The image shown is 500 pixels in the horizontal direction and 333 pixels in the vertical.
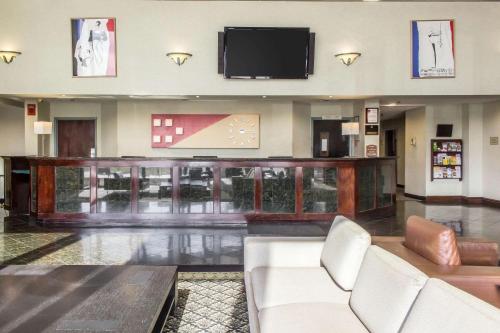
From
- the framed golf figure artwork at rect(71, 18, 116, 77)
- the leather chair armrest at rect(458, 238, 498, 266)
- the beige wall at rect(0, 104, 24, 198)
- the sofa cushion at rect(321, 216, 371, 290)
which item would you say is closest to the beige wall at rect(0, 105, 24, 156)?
the beige wall at rect(0, 104, 24, 198)

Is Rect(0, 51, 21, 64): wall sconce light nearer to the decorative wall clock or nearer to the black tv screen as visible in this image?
the decorative wall clock

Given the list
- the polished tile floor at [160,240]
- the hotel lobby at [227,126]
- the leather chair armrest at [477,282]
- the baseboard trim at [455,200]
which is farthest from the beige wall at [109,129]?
the leather chair armrest at [477,282]

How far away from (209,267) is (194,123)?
558cm

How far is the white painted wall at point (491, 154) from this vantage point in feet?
29.6

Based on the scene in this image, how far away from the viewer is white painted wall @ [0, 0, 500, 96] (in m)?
7.37

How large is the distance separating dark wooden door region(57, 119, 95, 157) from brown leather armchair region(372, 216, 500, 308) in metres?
8.55

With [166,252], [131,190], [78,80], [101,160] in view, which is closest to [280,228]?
[166,252]

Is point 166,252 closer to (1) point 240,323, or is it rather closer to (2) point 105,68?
(1) point 240,323

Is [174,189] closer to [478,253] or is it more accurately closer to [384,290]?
[478,253]

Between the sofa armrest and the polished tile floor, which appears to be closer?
the sofa armrest

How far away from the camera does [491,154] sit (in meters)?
9.27

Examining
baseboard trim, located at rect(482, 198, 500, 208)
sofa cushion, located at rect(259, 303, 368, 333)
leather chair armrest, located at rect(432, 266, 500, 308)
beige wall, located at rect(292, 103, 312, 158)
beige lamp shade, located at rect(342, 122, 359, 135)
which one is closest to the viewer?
sofa cushion, located at rect(259, 303, 368, 333)

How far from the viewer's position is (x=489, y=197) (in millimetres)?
9344

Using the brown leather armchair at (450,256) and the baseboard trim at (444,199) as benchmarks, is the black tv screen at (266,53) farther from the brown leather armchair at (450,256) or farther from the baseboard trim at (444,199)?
the brown leather armchair at (450,256)
